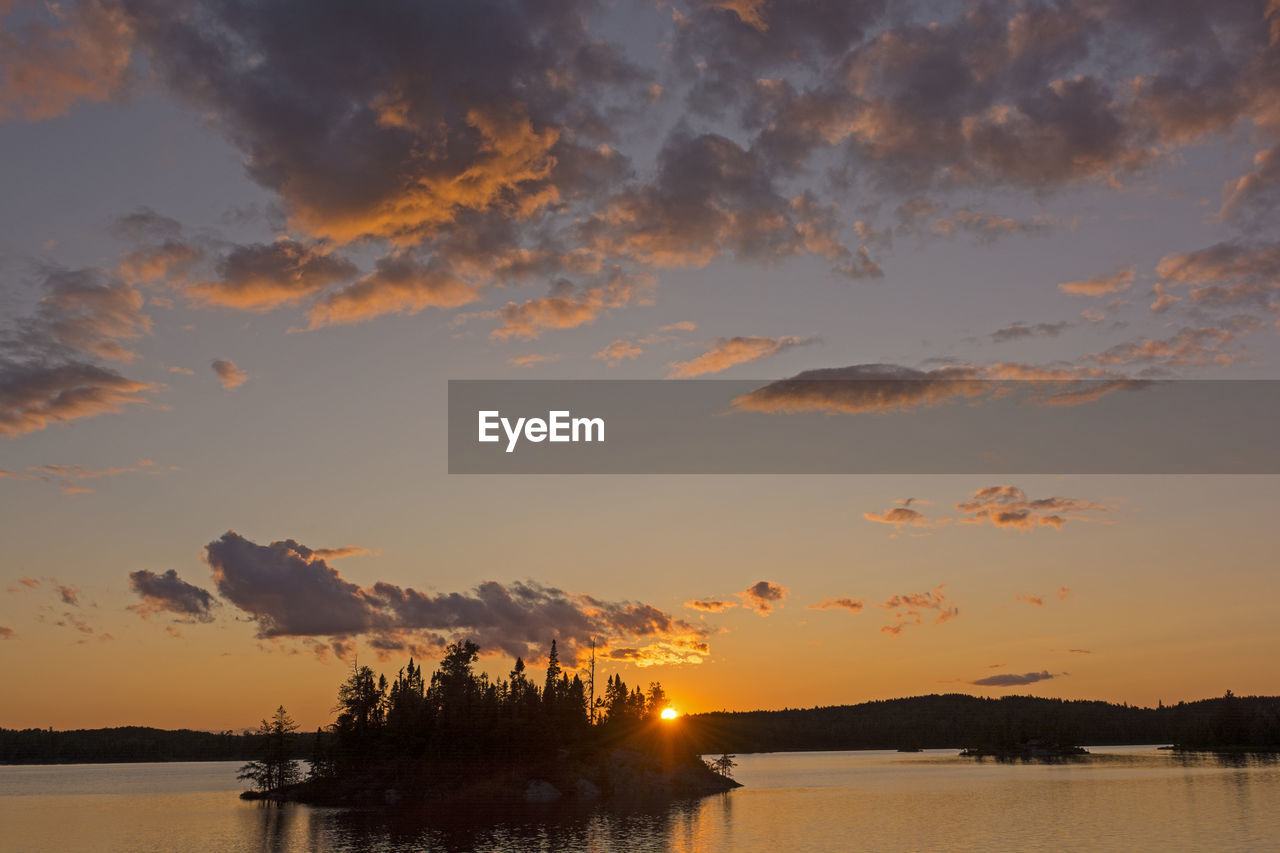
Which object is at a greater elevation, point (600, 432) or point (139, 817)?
point (600, 432)

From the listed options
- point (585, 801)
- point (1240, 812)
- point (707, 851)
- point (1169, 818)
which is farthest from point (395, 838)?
point (1240, 812)

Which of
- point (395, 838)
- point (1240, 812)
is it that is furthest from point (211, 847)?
point (1240, 812)

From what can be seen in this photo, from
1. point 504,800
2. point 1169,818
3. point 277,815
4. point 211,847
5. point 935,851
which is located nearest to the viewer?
point 935,851

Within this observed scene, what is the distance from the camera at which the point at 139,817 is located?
183500 millimetres

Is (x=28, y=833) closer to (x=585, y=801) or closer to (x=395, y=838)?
(x=395, y=838)

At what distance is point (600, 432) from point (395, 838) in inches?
2838

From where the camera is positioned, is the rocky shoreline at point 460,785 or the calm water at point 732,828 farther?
the rocky shoreline at point 460,785

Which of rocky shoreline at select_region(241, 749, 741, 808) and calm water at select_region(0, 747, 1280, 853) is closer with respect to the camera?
calm water at select_region(0, 747, 1280, 853)

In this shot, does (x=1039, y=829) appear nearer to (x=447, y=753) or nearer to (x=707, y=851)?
(x=707, y=851)

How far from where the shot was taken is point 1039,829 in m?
140

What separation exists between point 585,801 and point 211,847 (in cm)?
7935

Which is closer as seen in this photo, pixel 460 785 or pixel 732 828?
pixel 732 828

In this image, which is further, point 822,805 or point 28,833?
point 822,805

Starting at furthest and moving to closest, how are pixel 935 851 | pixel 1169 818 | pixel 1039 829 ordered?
pixel 1169 818, pixel 1039 829, pixel 935 851
